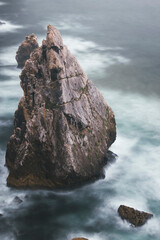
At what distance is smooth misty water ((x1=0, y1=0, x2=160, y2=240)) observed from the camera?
1823 cm

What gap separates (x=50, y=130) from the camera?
777 inches

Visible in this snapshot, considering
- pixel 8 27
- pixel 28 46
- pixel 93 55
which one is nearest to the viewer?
pixel 28 46

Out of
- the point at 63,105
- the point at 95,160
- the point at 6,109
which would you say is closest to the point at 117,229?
the point at 95,160

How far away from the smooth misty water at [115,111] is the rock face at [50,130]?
877mm

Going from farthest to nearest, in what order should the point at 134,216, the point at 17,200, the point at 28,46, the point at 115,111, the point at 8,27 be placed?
the point at 8,27, the point at 28,46, the point at 115,111, the point at 17,200, the point at 134,216

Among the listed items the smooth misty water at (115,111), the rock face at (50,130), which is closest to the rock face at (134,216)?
the smooth misty water at (115,111)

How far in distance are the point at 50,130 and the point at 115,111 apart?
43.5 feet

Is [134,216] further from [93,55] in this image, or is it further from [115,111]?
[93,55]

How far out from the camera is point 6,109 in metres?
31.4

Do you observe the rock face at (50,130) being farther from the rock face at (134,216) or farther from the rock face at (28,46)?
the rock face at (28,46)

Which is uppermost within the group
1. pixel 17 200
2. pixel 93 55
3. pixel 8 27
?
pixel 8 27

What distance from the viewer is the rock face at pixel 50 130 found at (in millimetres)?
19672

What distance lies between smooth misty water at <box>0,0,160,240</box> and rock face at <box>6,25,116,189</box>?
2.88 feet

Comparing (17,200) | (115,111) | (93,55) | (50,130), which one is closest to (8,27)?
(93,55)
